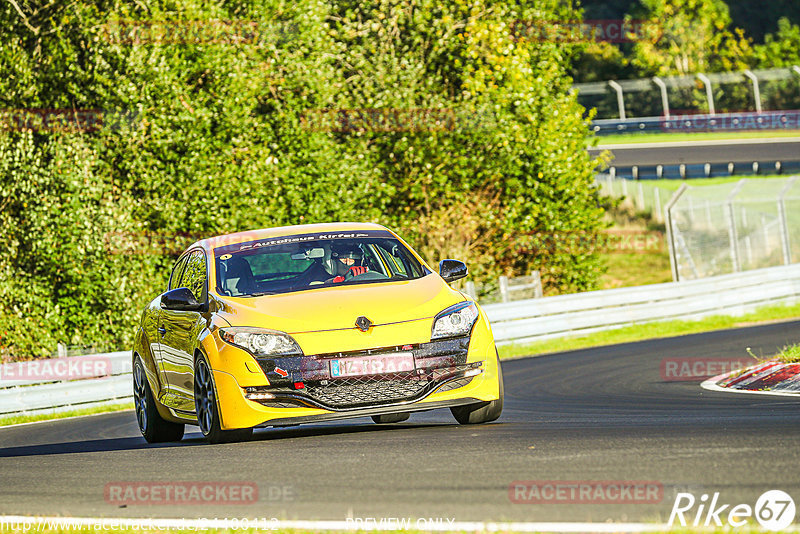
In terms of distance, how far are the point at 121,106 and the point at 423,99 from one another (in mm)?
8302

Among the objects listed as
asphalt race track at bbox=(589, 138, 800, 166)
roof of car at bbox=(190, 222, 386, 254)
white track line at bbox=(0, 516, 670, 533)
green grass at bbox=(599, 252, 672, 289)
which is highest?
roof of car at bbox=(190, 222, 386, 254)

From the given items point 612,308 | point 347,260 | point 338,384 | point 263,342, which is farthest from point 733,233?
point 263,342

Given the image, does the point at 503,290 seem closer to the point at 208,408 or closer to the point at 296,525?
the point at 208,408

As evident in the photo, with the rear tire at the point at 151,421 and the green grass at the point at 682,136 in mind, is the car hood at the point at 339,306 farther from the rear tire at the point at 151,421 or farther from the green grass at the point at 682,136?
the green grass at the point at 682,136

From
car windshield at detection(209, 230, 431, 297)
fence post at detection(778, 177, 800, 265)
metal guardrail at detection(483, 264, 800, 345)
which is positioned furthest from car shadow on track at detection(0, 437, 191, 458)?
fence post at detection(778, 177, 800, 265)

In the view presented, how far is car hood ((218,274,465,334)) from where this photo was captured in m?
8.67

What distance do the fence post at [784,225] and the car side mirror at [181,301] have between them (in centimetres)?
2055

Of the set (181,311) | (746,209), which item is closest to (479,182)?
(746,209)

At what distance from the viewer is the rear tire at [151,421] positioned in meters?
10.9

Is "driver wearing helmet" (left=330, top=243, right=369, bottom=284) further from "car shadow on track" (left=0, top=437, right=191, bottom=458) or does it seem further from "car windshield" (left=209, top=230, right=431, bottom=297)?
"car shadow on track" (left=0, top=437, right=191, bottom=458)

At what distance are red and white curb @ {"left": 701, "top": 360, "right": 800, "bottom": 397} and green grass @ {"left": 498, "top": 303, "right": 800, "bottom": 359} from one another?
9177 millimetres

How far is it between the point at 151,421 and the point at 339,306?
116 inches

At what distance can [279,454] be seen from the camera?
323 inches

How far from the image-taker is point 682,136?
66938 millimetres
